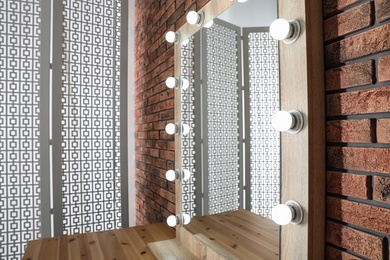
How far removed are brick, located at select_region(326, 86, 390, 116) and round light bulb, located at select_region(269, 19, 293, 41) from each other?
0.61ft

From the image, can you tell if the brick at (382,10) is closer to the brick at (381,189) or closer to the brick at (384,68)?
the brick at (384,68)

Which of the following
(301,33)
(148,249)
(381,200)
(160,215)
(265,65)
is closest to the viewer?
(381,200)

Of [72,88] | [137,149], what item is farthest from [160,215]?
[72,88]

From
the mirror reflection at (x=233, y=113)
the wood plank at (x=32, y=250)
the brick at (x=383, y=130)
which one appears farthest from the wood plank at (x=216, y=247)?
the wood plank at (x=32, y=250)

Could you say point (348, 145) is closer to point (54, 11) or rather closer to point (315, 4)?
point (315, 4)

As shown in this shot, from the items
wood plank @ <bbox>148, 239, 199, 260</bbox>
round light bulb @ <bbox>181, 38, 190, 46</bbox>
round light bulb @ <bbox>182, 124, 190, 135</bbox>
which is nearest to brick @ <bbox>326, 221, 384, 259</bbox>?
wood plank @ <bbox>148, 239, 199, 260</bbox>

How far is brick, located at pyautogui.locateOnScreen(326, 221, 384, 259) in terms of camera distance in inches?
20.7

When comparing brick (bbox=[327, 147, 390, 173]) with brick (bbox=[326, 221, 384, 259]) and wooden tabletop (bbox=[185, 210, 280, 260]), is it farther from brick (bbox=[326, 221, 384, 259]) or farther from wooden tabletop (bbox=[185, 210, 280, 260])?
wooden tabletop (bbox=[185, 210, 280, 260])

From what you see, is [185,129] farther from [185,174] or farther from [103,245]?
[103,245]

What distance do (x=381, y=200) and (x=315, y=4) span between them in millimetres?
471

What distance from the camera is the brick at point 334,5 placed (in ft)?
1.94

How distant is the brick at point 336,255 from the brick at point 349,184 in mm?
132

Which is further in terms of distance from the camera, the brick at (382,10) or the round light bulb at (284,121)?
the round light bulb at (284,121)

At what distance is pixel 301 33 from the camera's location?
25.2 inches
